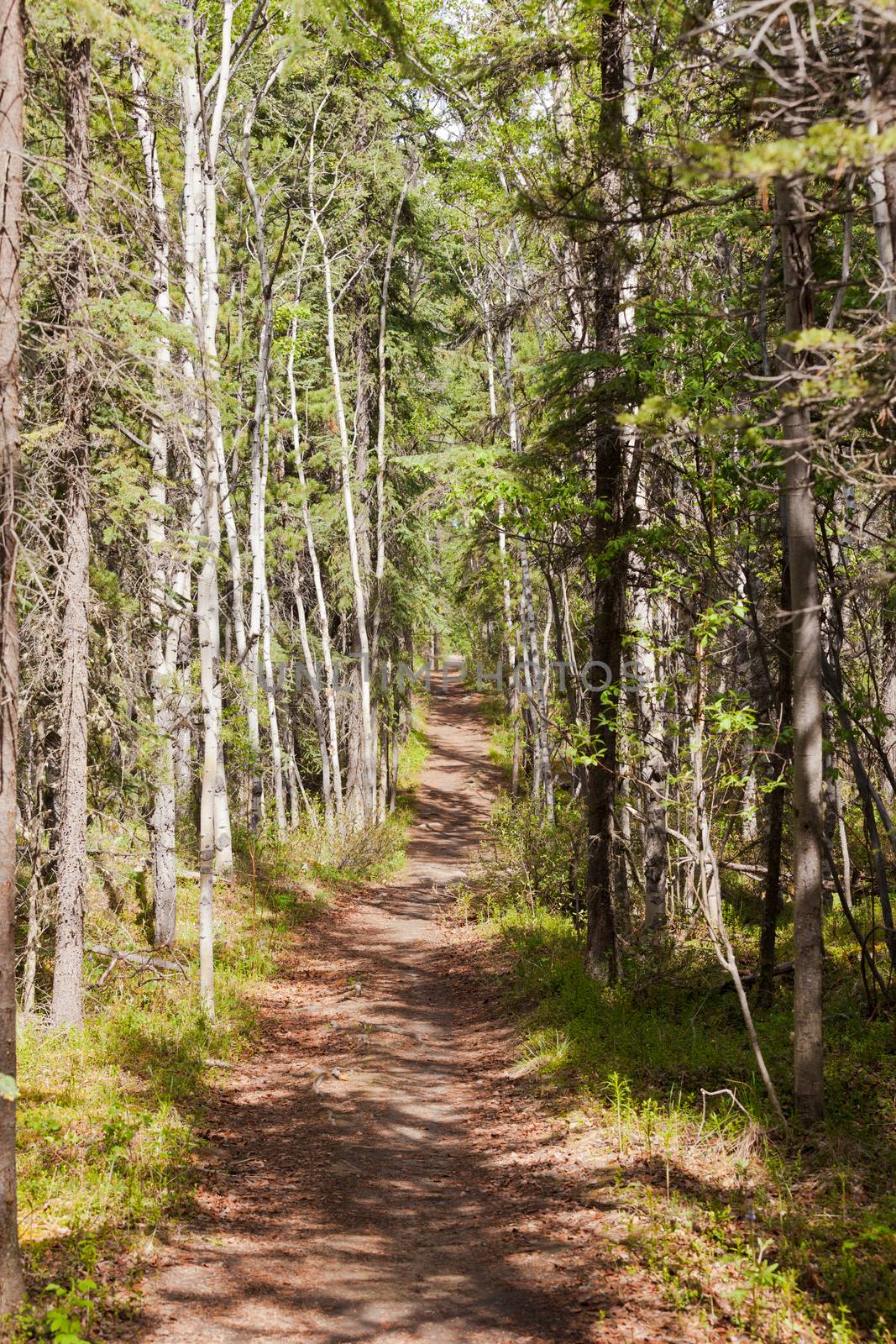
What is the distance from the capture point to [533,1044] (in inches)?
353

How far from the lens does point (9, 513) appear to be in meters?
4.72

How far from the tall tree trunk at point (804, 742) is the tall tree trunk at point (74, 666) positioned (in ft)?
18.6

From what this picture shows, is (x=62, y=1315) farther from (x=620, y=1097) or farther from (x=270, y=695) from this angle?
(x=270, y=695)

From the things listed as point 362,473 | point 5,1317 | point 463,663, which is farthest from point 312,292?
point 463,663

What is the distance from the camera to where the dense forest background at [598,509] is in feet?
17.4

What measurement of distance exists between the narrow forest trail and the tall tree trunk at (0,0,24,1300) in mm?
1438

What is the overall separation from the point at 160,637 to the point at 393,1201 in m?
7.45

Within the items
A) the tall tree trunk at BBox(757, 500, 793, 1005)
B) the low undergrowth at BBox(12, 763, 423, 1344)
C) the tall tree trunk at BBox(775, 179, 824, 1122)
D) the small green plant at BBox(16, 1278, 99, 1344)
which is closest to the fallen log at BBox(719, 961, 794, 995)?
the tall tree trunk at BBox(757, 500, 793, 1005)

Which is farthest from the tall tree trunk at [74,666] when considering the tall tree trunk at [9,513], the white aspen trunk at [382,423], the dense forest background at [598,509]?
the white aspen trunk at [382,423]

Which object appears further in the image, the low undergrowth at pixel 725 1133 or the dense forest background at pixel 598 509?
the dense forest background at pixel 598 509

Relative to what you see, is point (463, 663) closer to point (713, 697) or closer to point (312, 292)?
point (312, 292)

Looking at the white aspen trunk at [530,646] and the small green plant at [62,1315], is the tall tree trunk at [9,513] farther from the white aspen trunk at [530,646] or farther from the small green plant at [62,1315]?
the white aspen trunk at [530,646]

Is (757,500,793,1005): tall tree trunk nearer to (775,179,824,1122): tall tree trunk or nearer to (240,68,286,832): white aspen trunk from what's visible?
(775,179,824,1122): tall tree trunk

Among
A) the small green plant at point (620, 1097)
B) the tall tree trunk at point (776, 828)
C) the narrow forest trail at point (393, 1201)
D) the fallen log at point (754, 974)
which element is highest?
the tall tree trunk at point (776, 828)
